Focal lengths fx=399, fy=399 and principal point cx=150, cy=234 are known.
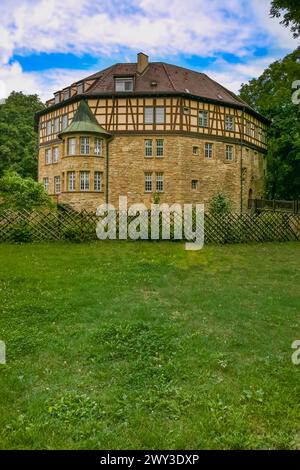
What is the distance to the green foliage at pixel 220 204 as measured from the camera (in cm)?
3403

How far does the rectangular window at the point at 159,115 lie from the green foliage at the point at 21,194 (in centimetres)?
1321

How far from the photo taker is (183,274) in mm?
13219

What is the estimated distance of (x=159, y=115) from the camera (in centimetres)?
3519

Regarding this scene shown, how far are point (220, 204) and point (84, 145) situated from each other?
12.7 meters

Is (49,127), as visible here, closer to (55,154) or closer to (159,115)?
(55,154)

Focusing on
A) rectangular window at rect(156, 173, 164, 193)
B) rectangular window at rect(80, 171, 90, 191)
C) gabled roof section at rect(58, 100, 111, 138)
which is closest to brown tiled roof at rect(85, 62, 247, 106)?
gabled roof section at rect(58, 100, 111, 138)

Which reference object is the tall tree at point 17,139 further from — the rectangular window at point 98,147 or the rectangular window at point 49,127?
the rectangular window at point 98,147

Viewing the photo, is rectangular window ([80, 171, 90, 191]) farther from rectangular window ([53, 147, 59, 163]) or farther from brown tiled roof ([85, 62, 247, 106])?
brown tiled roof ([85, 62, 247, 106])

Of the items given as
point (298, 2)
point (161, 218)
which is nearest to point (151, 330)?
point (298, 2)

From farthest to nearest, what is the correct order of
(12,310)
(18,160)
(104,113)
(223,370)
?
(18,160), (104,113), (12,310), (223,370)

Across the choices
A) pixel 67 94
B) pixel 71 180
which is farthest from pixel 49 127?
pixel 71 180

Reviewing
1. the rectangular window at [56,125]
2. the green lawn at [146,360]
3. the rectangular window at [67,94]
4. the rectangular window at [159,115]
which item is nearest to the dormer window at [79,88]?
the rectangular window at [67,94]

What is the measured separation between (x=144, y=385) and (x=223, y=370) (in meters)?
1.32
